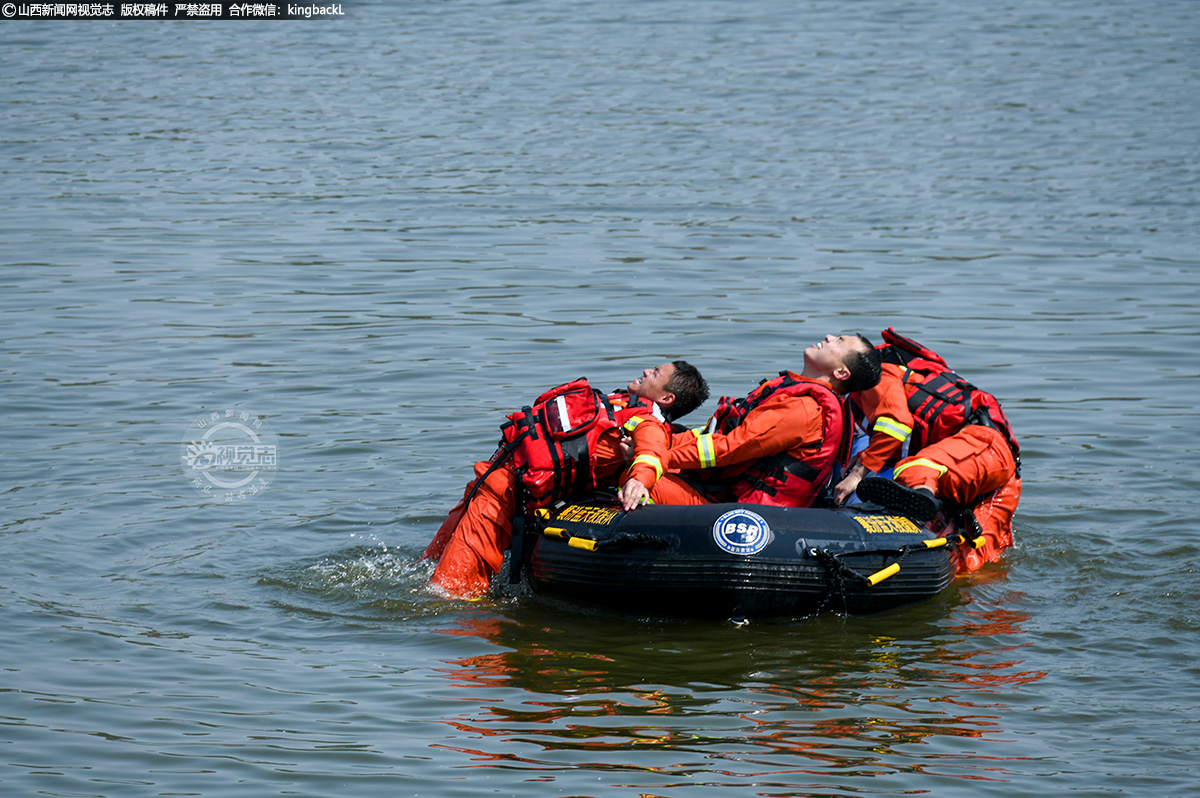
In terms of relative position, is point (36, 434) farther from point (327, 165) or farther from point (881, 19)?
point (881, 19)

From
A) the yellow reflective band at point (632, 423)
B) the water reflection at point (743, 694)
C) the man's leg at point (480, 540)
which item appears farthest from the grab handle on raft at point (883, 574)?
the man's leg at point (480, 540)

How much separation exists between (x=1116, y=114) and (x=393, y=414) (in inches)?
531

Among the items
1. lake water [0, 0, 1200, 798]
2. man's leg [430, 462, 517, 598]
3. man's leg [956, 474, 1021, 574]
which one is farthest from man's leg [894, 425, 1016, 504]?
man's leg [430, 462, 517, 598]

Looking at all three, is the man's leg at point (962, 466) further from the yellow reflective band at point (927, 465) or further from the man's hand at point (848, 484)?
the man's hand at point (848, 484)

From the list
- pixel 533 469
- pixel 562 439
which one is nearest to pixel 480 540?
pixel 533 469

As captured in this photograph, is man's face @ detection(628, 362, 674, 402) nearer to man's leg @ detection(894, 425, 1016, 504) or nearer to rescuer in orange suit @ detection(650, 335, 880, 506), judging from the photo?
rescuer in orange suit @ detection(650, 335, 880, 506)

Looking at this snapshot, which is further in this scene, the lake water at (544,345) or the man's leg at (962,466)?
the man's leg at (962,466)

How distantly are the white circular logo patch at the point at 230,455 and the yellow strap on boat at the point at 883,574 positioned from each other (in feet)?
13.3

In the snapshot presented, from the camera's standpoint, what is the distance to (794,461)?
6945 millimetres

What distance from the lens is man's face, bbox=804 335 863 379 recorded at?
22.9 feet

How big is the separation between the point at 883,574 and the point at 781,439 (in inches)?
31.0

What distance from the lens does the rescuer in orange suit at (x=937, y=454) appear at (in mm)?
6930

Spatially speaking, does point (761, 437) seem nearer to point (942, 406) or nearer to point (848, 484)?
point (848, 484)

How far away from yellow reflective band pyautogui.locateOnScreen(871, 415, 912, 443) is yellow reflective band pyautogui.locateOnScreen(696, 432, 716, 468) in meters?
0.89
